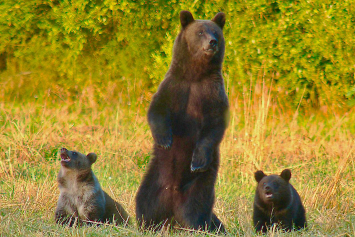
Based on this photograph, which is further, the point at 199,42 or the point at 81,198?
the point at 81,198

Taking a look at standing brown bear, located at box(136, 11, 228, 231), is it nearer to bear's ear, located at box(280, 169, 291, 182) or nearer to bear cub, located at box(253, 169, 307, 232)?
bear cub, located at box(253, 169, 307, 232)

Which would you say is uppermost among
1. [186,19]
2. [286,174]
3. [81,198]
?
[186,19]

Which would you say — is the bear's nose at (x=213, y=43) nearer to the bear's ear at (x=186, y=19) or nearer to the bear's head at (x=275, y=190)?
the bear's ear at (x=186, y=19)

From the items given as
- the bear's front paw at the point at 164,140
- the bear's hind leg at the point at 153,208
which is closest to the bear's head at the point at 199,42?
the bear's front paw at the point at 164,140

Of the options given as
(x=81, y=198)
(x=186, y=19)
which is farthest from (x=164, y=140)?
(x=81, y=198)

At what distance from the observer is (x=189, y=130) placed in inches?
165

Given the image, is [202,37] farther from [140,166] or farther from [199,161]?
[140,166]

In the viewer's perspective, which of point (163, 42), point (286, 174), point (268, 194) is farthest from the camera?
point (163, 42)

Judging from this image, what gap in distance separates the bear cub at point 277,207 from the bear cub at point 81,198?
1.25 metres

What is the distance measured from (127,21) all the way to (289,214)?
7444 millimetres

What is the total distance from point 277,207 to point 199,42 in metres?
1.74

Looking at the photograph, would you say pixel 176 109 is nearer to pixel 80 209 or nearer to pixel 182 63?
pixel 182 63

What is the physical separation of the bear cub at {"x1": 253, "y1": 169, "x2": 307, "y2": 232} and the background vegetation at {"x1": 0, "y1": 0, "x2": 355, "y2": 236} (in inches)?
5.8

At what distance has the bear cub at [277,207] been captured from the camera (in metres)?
4.71
